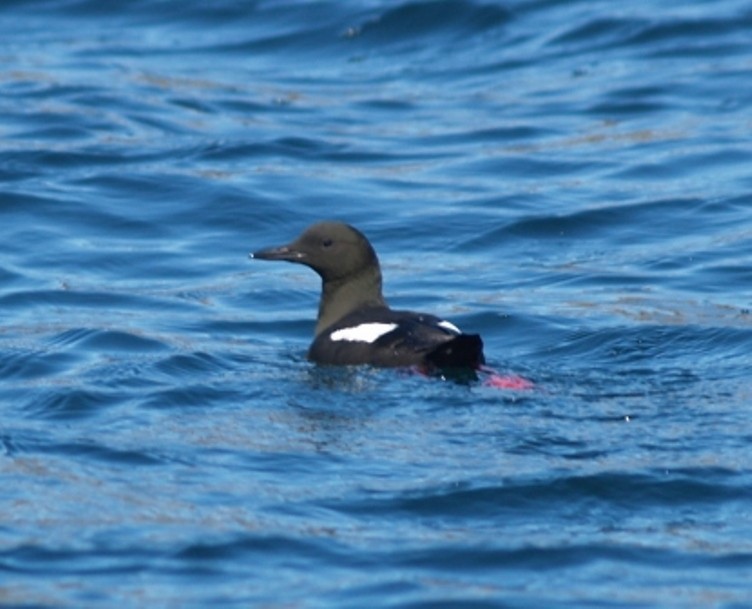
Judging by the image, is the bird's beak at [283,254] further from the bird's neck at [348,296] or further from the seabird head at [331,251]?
the bird's neck at [348,296]

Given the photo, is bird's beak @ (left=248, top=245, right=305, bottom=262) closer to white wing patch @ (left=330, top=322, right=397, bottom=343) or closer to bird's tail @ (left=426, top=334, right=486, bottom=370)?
white wing patch @ (left=330, top=322, right=397, bottom=343)

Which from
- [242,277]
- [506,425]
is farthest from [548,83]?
[506,425]

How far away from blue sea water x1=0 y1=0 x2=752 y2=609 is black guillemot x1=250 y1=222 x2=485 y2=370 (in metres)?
0.12

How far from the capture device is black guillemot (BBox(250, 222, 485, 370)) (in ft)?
27.3

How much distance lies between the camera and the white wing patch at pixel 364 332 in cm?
861

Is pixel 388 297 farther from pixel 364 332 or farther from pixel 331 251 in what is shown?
pixel 364 332

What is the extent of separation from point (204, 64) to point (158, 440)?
10.9 meters

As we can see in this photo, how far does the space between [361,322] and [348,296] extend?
1.49 feet

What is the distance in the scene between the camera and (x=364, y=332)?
873 centimetres

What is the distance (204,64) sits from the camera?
17.9 m

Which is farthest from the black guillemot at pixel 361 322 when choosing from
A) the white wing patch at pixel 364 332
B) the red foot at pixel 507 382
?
the red foot at pixel 507 382

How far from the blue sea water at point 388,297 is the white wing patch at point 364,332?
0.21 m

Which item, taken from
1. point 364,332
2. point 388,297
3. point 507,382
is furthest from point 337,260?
point 388,297

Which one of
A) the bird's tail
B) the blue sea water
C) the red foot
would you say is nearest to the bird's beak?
the blue sea water
